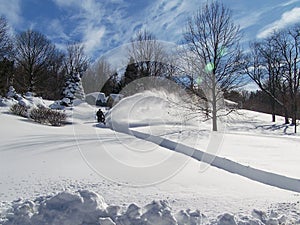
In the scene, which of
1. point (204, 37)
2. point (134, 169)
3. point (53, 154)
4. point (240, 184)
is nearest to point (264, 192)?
point (240, 184)

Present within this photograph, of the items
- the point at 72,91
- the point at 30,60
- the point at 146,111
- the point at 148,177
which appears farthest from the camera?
the point at 30,60

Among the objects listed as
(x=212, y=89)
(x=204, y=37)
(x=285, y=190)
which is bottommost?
(x=285, y=190)

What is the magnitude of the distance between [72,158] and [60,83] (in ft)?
132

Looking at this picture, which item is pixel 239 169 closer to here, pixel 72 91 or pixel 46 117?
pixel 46 117

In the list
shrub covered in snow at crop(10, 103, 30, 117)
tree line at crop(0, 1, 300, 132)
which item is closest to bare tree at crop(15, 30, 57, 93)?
tree line at crop(0, 1, 300, 132)

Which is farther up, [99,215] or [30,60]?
[30,60]

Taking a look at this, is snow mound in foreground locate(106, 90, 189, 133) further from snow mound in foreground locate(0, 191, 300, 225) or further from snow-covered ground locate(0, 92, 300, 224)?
snow mound in foreground locate(0, 191, 300, 225)

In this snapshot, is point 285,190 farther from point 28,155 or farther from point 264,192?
point 28,155

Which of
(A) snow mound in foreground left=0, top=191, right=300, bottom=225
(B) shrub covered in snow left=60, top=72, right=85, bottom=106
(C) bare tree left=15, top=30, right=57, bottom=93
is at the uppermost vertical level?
(C) bare tree left=15, top=30, right=57, bottom=93

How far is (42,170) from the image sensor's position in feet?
15.6

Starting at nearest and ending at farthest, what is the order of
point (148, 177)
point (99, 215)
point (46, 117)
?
point (99, 215), point (148, 177), point (46, 117)

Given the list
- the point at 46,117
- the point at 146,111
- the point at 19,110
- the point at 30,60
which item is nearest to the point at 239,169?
the point at 46,117

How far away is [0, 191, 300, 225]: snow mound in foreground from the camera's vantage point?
2.80 meters

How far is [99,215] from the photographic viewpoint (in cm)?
294
